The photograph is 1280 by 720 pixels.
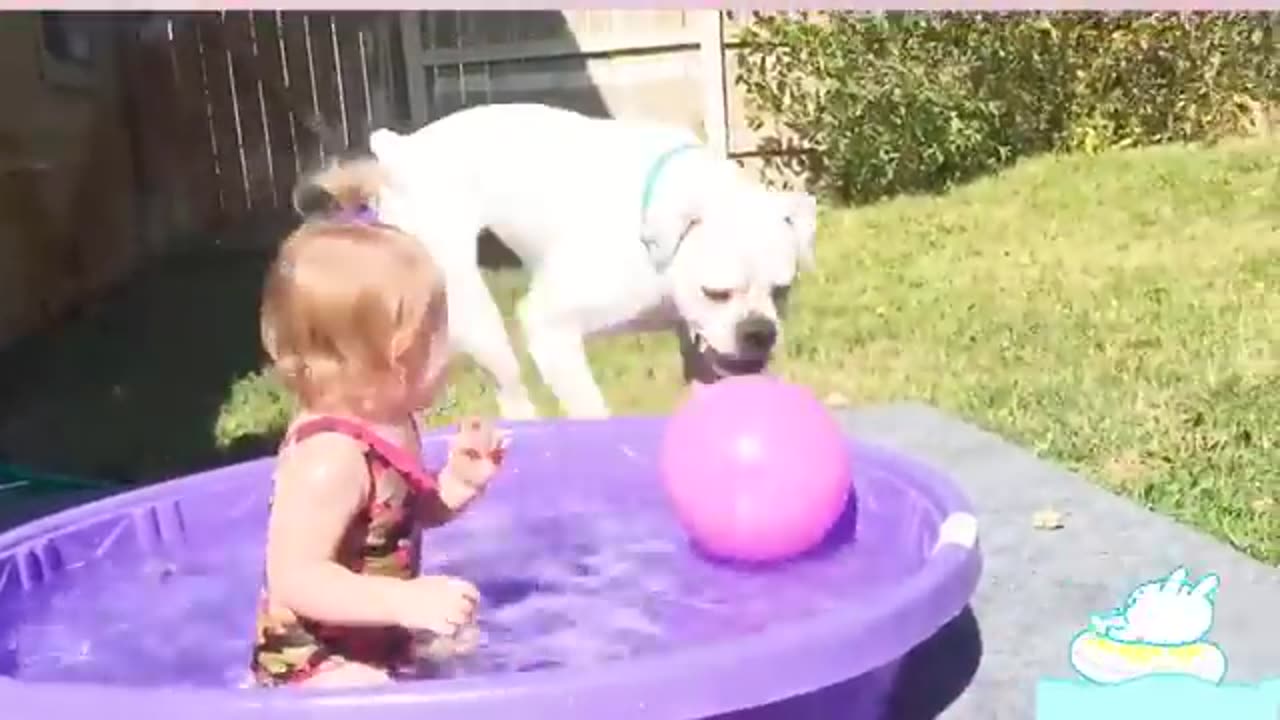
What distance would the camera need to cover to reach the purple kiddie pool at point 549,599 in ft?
5.78

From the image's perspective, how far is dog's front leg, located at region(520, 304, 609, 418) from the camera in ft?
10.1

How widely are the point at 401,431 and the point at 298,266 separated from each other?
193 millimetres

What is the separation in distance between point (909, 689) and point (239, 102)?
1753mm

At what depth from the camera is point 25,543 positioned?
100 inches

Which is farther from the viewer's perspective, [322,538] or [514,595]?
[514,595]

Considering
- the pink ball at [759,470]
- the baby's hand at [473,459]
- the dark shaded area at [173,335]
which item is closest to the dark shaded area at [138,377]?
the dark shaded area at [173,335]

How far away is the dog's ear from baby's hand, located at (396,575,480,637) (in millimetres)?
1145

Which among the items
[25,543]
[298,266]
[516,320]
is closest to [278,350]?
[298,266]

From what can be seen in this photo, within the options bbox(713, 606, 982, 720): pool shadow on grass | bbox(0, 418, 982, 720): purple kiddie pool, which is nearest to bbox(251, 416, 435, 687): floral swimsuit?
bbox(0, 418, 982, 720): purple kiddie pool

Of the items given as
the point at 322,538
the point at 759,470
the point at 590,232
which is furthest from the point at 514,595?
the point at 322,538

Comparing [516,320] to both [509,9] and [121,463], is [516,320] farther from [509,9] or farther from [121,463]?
[121,463]

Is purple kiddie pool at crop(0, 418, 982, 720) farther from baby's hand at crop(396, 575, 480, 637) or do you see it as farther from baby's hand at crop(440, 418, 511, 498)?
baby's hand at crop(440, 418, 511, 498)

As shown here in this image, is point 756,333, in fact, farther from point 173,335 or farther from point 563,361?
point 173,335

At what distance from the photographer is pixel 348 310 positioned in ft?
6.17
